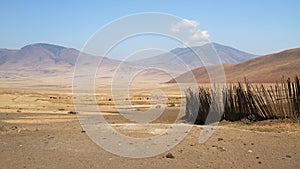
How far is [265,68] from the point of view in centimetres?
9600

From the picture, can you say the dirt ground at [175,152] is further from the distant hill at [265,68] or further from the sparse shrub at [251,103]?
the distant hill at [265,68]

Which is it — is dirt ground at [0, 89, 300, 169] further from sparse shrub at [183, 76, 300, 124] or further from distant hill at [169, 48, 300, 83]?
distant hill at [169, 48, 300, 83]

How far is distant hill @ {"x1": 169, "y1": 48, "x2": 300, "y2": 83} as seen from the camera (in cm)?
8280

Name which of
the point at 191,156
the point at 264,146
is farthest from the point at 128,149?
the point at 264,146

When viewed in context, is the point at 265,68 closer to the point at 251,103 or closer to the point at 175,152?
the point at 251,103

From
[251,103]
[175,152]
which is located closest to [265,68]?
[251,103]

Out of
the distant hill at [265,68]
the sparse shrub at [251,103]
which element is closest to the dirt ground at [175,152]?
the sparse shrub at [251,103]

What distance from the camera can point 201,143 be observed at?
9516 mm

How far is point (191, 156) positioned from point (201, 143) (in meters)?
1.42

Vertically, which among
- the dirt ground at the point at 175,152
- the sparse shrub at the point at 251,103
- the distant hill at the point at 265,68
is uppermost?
the distant hill at the point at 265,68

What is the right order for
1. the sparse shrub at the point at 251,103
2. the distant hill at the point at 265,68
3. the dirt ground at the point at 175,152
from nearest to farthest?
the dirt ground at the point at 175,152 → the sparse shrub at the point at 251,103 → the distant hill at the point at 265,68

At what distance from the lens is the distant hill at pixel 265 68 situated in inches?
3260

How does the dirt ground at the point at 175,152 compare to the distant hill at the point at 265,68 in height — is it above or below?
below

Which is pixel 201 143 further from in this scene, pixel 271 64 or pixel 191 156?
pixel 271 64
